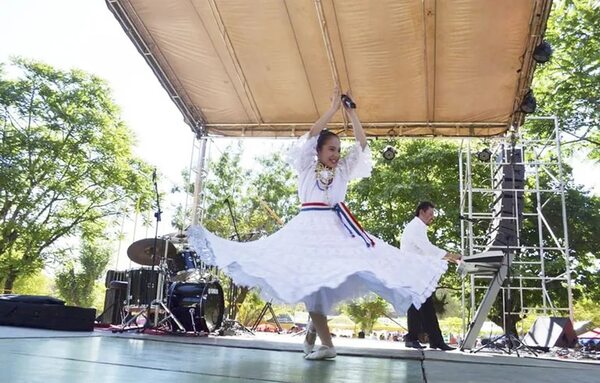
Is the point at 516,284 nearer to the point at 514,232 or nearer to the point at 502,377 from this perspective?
the point at 514,232

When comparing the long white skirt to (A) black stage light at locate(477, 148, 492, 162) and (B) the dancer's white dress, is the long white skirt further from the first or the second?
(A) black stage light at locate(477, 148, 492, 162)

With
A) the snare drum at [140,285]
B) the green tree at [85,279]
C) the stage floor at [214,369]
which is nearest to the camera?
the stage floor at [214,369]

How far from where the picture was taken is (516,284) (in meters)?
14.2

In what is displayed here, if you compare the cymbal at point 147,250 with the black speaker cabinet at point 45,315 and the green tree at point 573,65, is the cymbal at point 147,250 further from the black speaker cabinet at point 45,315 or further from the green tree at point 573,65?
the green tree at point 573,65

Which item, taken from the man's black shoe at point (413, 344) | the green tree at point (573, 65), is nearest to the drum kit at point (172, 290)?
the man's black shoe at point (413, 344)

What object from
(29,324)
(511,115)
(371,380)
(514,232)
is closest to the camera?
(371,380)

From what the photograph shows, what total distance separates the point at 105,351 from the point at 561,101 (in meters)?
8.38

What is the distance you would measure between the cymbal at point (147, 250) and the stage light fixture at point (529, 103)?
451 cm

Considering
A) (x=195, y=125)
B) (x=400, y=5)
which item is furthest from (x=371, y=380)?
(x=195, y=125)

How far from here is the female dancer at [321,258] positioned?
8.27ft

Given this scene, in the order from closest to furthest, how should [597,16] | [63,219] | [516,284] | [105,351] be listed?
1. [105,351]
2. [597,16]
3. [516,284]
4. [63,219]

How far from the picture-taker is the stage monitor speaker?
611 centimetres

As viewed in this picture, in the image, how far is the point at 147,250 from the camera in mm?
5906

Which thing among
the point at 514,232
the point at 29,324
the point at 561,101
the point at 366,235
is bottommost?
the point at 29,324
